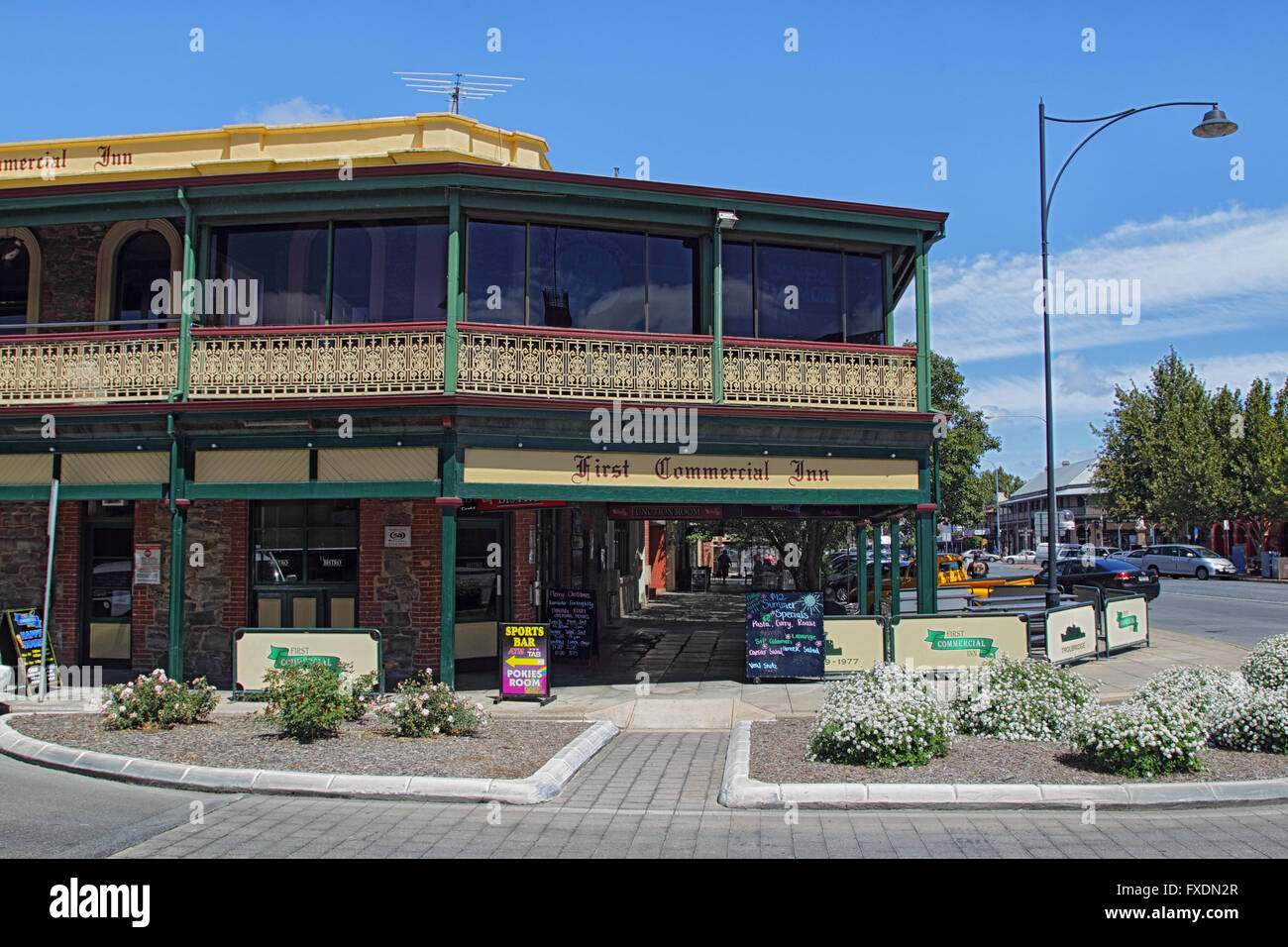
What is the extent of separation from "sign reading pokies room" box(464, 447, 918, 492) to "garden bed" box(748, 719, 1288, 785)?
5054 millimetres

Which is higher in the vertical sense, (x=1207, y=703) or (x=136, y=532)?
(x=136, y=532)

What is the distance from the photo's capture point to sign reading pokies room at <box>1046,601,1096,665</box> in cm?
1577

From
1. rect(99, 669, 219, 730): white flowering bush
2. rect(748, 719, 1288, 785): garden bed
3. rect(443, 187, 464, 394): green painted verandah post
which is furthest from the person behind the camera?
rect(443, 187, 464, 394): green painted verandah post

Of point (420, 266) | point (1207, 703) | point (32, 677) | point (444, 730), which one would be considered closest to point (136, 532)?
point (32, 677)

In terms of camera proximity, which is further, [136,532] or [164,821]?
[136,532]

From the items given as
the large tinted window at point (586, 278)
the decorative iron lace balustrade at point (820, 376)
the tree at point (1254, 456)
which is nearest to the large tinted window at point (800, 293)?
the decorative iron lace balustrade at point (820, 376)

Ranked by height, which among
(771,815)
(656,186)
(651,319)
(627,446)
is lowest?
(771,815)

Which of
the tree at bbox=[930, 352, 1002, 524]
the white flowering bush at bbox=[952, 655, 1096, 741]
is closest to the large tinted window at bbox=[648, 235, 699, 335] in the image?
the white flowering bush at bbox=[952, 655, 1096, 741]

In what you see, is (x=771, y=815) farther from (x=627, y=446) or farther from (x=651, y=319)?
(x=651, y=319)

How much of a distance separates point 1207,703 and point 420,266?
11.9 metres

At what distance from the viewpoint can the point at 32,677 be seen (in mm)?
13672

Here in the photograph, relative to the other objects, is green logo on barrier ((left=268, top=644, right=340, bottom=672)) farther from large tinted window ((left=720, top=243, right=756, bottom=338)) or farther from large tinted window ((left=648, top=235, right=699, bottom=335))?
large tinted window ((left=720, top=243, right=756, bottom=338))
